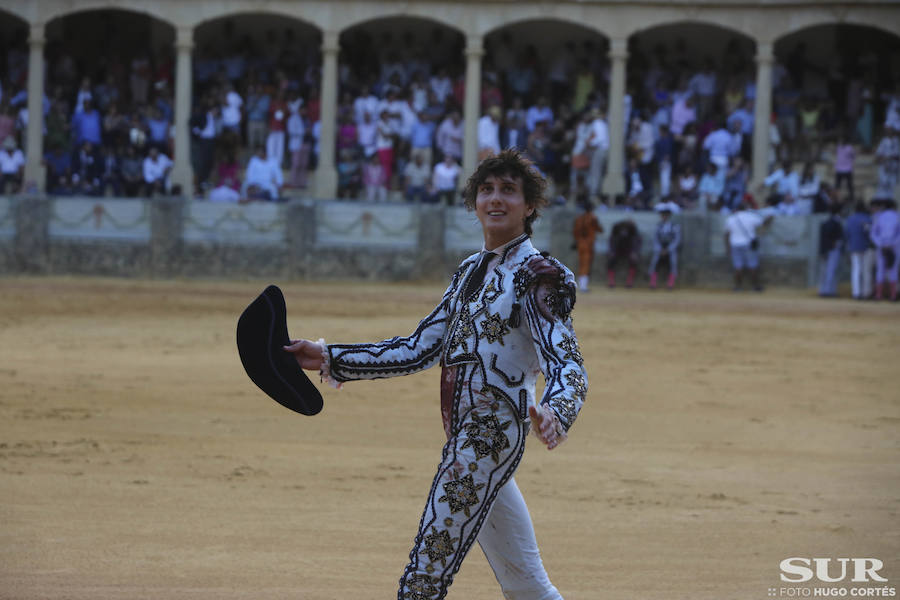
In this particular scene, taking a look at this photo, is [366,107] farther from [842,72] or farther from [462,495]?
[462,495]

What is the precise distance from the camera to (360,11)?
25844mm

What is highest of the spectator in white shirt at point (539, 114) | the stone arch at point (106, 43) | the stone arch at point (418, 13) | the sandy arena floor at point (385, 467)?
the stone arch at point (418, 13)

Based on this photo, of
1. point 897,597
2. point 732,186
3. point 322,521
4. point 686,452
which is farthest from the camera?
point 732,186

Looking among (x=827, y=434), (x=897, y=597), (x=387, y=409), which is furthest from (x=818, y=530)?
(x=387, y=409)

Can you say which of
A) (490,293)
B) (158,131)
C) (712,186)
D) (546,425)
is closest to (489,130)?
(712,186)

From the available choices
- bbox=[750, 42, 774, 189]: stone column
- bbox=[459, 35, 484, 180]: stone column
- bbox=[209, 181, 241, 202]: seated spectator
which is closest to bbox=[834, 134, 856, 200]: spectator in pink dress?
bbox=[750, 42, 774, 189]: stone column

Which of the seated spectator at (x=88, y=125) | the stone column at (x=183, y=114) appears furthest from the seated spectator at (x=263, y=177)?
the seated spectator at (x=88, y=125)

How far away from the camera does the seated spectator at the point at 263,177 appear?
2414cm

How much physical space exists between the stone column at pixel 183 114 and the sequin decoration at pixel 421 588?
21342 mm

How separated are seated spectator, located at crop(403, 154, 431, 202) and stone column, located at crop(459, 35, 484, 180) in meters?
0.73

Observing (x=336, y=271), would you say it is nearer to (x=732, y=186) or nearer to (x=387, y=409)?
(x=732, y=186)

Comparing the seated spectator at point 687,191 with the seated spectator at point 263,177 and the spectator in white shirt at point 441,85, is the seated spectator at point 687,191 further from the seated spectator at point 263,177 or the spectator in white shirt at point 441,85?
the seated spectator at point 263,177

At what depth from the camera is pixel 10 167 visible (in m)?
24.9

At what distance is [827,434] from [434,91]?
610 inches
